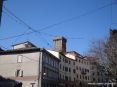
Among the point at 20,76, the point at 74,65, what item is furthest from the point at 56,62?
the point at 74,65

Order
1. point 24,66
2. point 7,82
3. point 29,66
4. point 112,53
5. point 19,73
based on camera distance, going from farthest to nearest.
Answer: point 7,82
point 24,66
point 19,73
point 29,66
point 112,53

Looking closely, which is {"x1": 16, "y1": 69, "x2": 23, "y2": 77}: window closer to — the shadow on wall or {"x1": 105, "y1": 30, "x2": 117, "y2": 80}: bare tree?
the shadow on wall

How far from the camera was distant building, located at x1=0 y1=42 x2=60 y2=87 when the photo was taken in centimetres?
4354

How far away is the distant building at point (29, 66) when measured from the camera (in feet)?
143

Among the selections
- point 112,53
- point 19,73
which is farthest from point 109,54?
point 19,73

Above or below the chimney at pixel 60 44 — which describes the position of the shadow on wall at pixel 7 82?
below

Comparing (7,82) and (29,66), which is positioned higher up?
(29,66)

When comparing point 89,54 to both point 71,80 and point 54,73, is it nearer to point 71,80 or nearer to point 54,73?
Result: point 54,73

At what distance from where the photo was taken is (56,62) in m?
54.8

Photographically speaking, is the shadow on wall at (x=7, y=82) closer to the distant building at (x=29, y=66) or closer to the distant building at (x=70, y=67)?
the distant building at (x=29, y=66)

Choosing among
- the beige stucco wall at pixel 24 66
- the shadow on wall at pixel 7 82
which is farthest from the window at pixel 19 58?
the shadow on wall at pixel 7 82

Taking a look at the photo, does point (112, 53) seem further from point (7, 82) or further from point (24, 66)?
point (7, 82)

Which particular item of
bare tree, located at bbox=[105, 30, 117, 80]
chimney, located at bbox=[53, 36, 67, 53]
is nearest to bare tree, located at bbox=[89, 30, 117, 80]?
bare tree, located at bbox=[105, 30, 117, 80]

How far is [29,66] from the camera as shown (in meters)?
45.0
